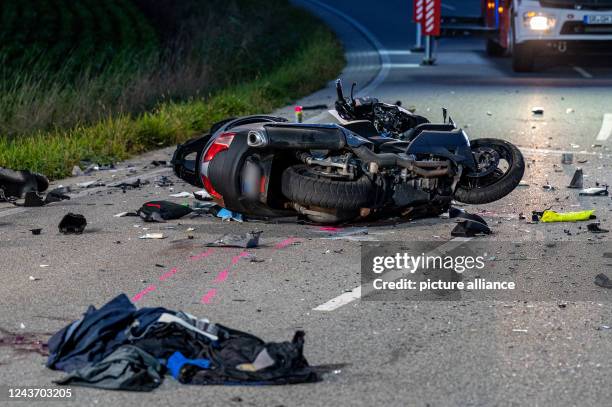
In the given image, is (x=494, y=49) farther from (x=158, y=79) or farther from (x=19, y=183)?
(x=19, y=183)

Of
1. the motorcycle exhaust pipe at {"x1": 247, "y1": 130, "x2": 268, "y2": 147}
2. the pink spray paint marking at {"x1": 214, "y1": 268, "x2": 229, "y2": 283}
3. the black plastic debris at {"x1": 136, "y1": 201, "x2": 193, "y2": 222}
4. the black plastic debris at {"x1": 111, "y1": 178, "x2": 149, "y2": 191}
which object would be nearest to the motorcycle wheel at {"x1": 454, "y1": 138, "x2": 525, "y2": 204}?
the motorcycle exhaust pipe at {"x1": 247, "y1": 130, "x2": 268, "y2": 147}

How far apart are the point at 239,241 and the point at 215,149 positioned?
40.2 inches

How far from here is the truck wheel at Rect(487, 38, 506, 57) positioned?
28625 millimetres

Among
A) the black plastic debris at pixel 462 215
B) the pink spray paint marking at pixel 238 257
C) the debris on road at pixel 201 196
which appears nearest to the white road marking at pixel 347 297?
the pink spray paint marking at pixel 238 257

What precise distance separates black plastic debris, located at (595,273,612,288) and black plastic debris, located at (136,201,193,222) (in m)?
3.49

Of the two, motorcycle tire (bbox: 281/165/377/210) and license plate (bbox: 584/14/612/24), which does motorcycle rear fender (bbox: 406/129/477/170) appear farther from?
license plate (bbox: 584/14/612/24)

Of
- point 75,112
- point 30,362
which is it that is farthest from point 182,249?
point 75,112

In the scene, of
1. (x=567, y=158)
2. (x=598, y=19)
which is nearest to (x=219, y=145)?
(x=567, y=158)

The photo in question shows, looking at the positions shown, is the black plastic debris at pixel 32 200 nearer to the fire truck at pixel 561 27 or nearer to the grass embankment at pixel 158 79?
the grass embankment at pixel 158 79

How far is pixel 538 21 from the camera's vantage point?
24.4 metres

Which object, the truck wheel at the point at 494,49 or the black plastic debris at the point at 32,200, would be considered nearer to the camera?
the black plastic debris at the point at 32,200

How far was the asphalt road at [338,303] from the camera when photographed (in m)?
6.61

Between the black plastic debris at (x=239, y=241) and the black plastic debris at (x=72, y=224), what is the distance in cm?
111

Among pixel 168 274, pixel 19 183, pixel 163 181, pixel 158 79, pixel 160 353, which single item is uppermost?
pixel 160 353
